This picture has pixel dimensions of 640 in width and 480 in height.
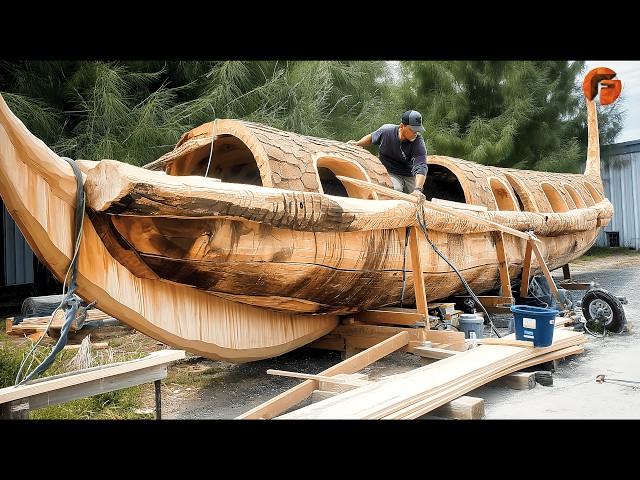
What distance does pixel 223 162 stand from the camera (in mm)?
4578

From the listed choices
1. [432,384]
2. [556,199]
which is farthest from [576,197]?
[432,384]

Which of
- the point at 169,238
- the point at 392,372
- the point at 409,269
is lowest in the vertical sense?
the point at 392,372

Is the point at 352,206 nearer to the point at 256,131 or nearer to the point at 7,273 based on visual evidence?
the point at 256,131

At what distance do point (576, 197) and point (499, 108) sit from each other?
173 inches

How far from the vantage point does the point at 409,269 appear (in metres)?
4.43

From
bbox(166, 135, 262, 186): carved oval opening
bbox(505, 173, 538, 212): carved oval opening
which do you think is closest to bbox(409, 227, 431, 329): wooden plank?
bbox(166, 135, 262, 186): carved oval opening

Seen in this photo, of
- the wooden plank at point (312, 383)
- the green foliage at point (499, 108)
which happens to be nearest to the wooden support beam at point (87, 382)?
the wooden plank at point (312, 383)

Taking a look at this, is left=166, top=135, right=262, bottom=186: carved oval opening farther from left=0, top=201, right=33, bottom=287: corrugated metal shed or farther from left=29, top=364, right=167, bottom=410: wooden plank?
left=0, top=201, right=33, bottom=287: corrugated metal shed

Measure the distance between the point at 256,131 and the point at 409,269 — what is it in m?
1.62

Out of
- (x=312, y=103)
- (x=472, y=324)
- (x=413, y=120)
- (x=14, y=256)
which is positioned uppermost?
(x=312, y=103)

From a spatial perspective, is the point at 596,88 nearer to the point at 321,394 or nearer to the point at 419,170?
the point at 419,170

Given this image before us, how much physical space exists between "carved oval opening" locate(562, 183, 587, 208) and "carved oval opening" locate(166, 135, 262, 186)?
17.6ft
